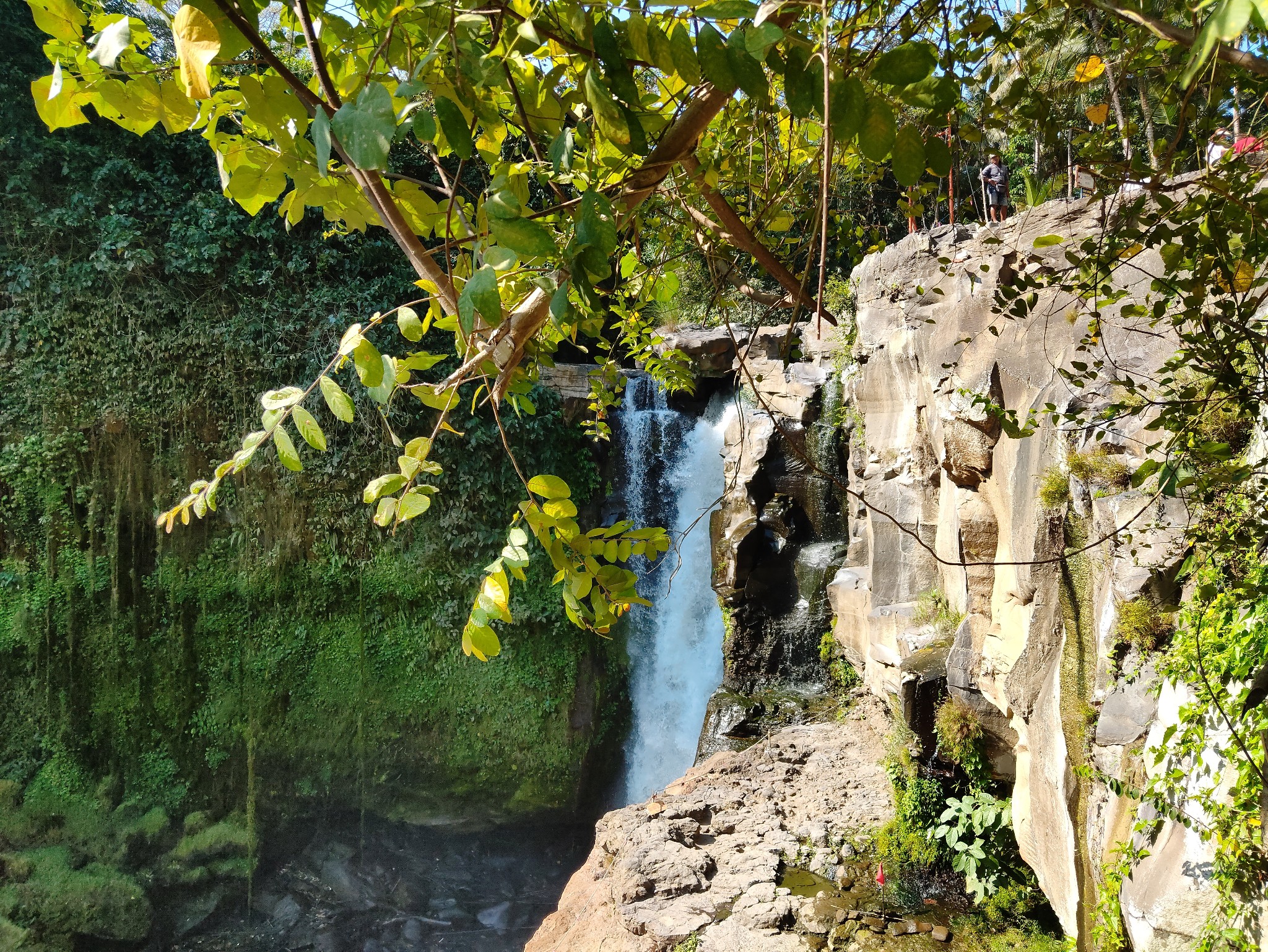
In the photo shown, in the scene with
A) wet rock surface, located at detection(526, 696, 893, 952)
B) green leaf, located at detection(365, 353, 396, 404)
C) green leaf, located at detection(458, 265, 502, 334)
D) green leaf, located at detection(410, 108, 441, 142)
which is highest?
green leaf, located at detection(410, 108, 441, 142)

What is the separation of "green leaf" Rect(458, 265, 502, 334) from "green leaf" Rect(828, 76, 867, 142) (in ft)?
1.30

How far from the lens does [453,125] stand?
35.1 inches

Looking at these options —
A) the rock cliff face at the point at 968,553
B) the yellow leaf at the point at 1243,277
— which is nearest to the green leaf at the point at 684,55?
the rock cliff face at the point at 968,553

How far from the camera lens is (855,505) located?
8195 millimetres

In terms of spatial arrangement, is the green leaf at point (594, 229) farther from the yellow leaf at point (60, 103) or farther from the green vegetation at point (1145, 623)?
the green vegetation at point (1145, 623)

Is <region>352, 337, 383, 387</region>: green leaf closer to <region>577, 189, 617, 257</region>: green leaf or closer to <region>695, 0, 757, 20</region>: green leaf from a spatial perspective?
<region>577, 189, 617, 257</region>: green leaf

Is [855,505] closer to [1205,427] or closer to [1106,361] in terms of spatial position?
[1106,361]

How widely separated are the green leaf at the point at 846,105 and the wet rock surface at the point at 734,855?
16.1 feet

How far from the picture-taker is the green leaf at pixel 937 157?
0.96 m

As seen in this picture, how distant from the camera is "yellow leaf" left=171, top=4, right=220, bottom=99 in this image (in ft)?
2.62

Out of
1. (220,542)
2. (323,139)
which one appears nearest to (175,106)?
(323,139)

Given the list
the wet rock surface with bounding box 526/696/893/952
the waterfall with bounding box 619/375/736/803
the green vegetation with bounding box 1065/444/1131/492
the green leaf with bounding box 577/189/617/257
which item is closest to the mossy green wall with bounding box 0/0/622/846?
the waterfall with bounding box 619/375/736/803

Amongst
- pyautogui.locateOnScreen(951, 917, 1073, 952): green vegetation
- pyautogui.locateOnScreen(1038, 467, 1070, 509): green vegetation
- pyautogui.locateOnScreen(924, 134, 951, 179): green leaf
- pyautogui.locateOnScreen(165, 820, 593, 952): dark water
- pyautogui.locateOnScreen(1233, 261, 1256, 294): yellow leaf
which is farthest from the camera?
pyautogui.locateOnScreen(165, 820, 593, 952): dark water

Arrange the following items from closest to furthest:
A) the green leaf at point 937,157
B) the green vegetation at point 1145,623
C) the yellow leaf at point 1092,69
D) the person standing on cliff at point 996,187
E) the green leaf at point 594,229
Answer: the green leaf at point 594,229 → the green leaf at point 937,157 → the yellow leaf at point 1092,69 → the green vegetation at point 1145,623 → the person standing on cliff at point 996,187
